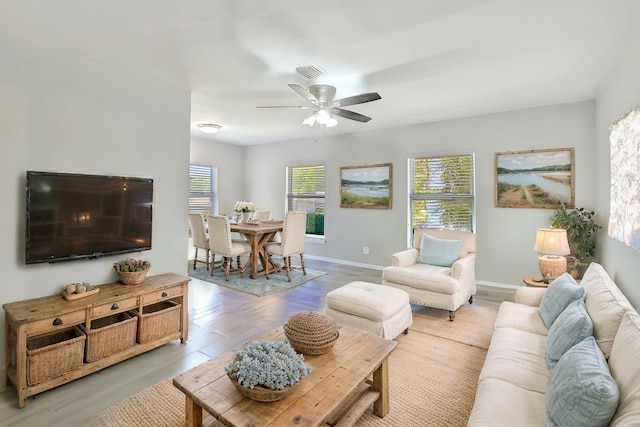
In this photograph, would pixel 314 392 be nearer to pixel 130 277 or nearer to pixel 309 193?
pixel 130 277

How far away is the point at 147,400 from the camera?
2041 mm

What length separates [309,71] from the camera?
2.92 metres

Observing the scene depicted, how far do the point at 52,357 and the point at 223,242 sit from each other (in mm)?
2961

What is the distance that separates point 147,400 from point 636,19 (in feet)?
13.3

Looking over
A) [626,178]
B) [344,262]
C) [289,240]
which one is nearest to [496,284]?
[626,178]

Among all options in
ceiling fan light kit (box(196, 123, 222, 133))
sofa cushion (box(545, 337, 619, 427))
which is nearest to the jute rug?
sofa cushion (box(545, 337, 619, 427))

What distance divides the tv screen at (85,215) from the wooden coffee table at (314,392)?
1.62m

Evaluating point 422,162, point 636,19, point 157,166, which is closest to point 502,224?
point 422,162

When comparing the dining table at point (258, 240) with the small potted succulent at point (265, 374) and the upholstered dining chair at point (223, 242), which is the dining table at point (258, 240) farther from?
the small potted succulent at point (265, 374)

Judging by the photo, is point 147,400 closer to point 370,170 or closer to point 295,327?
point 295,327

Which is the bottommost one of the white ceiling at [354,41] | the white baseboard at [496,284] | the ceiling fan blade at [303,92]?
the white baseboard at [496,284]

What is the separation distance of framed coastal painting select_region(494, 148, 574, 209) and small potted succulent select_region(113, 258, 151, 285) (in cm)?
444

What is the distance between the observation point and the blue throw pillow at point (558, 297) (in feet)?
6.89

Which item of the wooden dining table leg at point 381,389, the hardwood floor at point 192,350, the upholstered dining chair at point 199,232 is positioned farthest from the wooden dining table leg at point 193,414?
the upholstered dining chair at point 199,232
